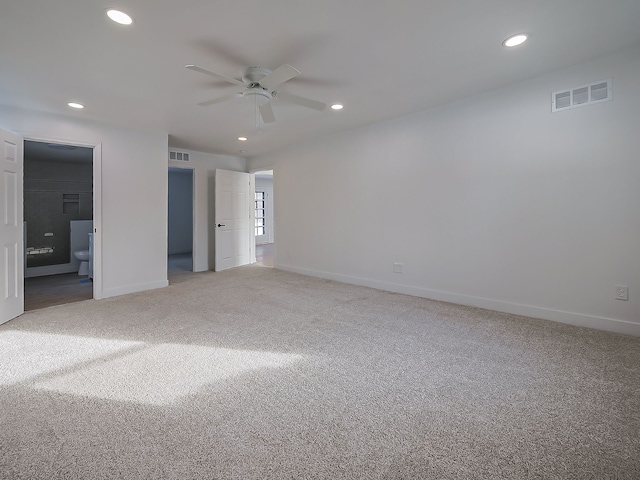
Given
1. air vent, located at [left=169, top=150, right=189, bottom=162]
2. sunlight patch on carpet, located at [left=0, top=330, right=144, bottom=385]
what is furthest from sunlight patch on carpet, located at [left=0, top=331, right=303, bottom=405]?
air vent, located at [left=169, top=150, right=189, bottom=162]

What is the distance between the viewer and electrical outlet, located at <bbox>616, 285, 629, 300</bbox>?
2.77 metres

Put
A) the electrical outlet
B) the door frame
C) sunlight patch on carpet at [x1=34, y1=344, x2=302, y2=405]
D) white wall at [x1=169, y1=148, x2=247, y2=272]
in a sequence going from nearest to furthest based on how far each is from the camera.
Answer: sunlight patch on carpet at [x1=34, y1=344, x2=302, y2=405], the electrical outlet, the door frame, white wall at [x1=169, y1=148, x2=247, y2=272]

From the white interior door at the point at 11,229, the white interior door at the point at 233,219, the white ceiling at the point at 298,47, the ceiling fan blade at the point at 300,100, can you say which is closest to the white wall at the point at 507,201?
the white ceiling at the point at 298,47

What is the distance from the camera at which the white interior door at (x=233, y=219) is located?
628cm

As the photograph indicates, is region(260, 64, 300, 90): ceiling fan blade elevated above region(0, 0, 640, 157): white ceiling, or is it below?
below

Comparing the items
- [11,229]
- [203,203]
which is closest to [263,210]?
[203,203]

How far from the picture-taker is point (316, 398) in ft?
6.11

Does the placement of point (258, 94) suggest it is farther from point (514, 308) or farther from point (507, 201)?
point (514, 308)

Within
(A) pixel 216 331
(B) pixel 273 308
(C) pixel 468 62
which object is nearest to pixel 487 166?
(C) pixel 468 62

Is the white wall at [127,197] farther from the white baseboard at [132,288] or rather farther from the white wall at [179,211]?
the white wall at [179,211]

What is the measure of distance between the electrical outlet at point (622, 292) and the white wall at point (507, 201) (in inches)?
1.3

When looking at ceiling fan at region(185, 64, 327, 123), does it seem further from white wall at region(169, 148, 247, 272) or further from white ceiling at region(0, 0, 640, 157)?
white wall at region(169, 148, 247, 272)

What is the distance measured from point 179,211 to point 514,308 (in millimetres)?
8536

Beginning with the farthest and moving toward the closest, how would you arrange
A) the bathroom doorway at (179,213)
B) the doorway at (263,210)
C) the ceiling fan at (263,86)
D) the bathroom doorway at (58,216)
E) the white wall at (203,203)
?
the doorway at (263,210) < the bathroom doorway at (179,213) < the white wall at (203,203) < the bathroom doorway at (58,216) < the ceiling fan at (263,86)
